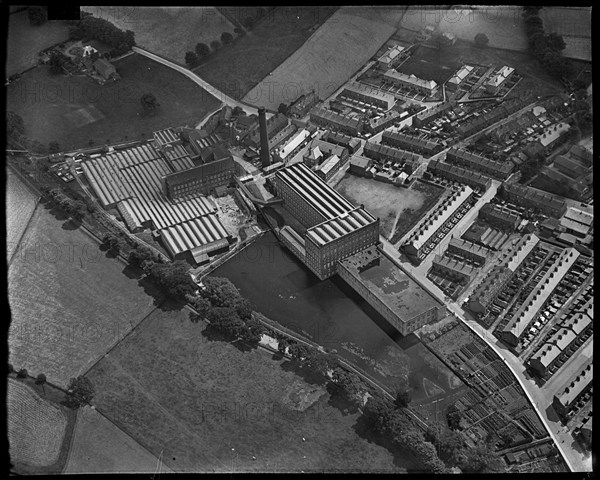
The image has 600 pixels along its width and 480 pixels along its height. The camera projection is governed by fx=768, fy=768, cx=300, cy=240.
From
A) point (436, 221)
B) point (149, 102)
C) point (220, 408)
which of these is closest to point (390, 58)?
point (149, 102)

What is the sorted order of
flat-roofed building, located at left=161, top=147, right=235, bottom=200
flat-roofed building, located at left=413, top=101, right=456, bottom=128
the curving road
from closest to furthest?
1. flat-roofed building, located at left=161, top=147, right=235, bottom=200
2. flat-roofed building, located at left=413, top=101, right=456, bottom=128
3. the curving road

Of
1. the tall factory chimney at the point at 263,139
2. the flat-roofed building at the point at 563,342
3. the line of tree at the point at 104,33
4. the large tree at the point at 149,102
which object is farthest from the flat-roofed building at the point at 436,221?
the line of tree at the point at 104,33

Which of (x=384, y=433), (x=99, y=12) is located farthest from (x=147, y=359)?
(x=99, y=12)

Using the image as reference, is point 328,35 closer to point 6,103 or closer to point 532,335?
point 6,103

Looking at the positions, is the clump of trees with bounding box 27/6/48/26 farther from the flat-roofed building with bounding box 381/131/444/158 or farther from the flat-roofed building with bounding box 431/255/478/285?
the flat-roofed building with bounding box 431/255/478/285

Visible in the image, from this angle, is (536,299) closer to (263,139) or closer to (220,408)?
(220,408)

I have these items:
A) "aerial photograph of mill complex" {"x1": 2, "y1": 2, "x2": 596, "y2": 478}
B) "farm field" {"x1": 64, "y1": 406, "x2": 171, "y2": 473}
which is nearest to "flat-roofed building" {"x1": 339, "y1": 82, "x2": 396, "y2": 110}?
"aerial photograph of mill complex" {"x1": 2, "y1": 2, "x2": 596, "y2": 478}
